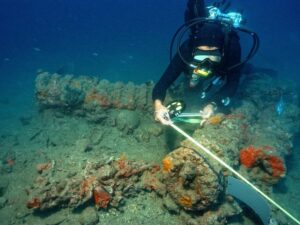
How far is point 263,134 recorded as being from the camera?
6.20 meters

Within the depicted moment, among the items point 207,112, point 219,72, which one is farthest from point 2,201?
point 219,72

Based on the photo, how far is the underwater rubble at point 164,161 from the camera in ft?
13.3

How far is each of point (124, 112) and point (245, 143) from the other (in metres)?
3.13

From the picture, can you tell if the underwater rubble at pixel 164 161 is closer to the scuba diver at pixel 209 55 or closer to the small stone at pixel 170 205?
the small stone at pixel 170 205

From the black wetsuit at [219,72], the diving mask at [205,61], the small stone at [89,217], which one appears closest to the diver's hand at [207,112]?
the black wetsuit at [219,72]

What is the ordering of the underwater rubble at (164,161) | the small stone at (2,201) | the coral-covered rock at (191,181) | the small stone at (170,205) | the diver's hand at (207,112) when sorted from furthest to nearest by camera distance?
the diver's hand at (207,112) < the small stone at (2,201) < the small stone at (170,205) < the underwater rubble at (164,161) < the coral-covered rock at (191,181)

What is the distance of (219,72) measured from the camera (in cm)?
587

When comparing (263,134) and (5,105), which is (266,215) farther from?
(5,105)

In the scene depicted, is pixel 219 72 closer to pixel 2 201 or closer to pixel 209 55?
pixel 209 55

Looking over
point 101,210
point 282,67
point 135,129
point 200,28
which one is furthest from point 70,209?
point 282,67

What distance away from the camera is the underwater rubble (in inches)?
160

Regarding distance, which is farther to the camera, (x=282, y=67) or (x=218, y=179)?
(x=282, y=67)

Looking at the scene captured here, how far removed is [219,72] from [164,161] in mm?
2605

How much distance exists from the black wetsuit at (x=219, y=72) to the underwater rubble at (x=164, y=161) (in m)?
0.65
